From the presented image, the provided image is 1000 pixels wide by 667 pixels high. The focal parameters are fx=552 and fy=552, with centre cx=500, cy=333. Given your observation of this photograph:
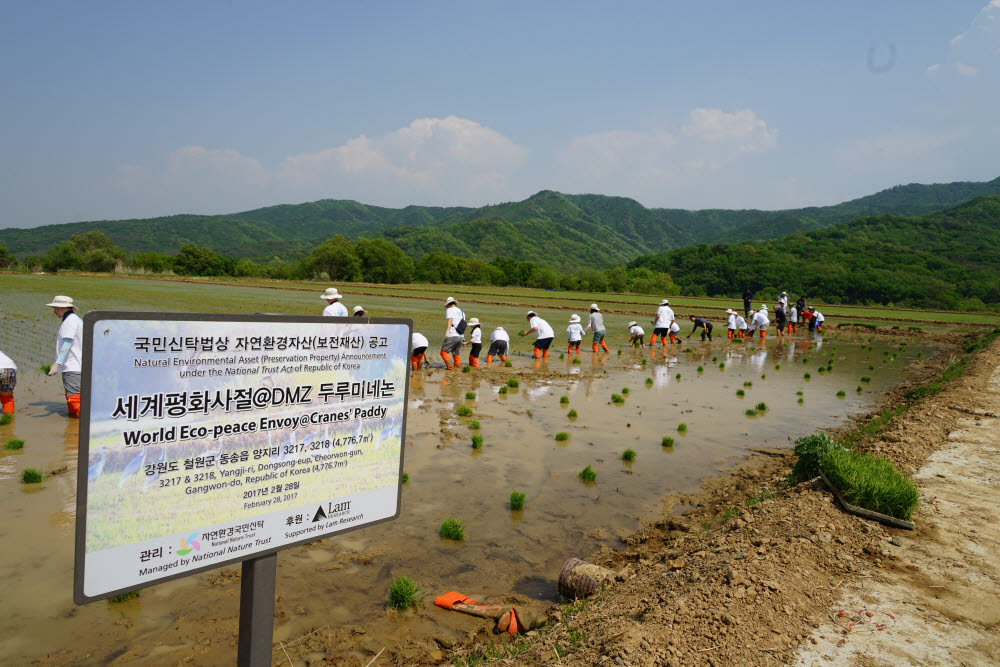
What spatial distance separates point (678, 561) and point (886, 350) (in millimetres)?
31674

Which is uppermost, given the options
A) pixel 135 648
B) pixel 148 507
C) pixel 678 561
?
pixel 148 507

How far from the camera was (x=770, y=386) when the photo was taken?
18.0 meters

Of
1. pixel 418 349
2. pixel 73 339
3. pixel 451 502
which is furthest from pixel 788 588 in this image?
pixel 418 349

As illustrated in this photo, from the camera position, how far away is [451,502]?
25.5ft

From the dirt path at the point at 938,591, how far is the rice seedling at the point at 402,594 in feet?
10.7

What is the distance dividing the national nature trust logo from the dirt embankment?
8.42 ft

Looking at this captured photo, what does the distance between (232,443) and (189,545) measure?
48cm

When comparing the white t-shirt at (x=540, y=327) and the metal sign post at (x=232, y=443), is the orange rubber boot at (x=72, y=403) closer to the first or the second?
the metal sign post at (x=232, y=443)

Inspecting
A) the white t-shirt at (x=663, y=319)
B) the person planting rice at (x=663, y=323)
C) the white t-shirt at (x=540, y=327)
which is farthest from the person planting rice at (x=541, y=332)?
the white t-shirt at (x=663, y=319)

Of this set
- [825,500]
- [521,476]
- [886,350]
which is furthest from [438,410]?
[886,350]

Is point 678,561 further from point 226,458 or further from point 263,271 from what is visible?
point 263,271

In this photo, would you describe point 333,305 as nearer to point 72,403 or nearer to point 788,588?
point 72,403

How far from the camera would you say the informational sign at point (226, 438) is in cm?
230

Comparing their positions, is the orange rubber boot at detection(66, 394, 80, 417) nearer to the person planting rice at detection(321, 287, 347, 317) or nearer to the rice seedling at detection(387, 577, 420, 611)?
the person planting rice at detection(321, 287, 347, 317)
